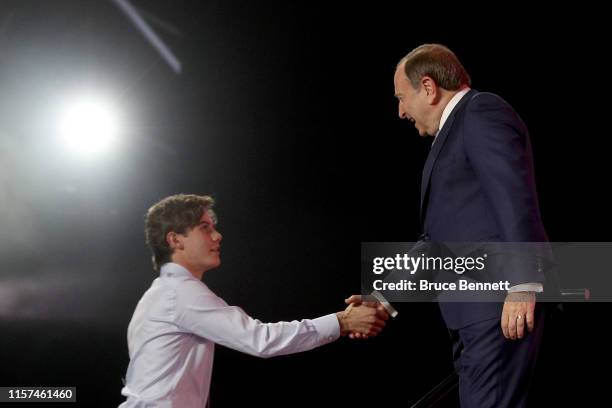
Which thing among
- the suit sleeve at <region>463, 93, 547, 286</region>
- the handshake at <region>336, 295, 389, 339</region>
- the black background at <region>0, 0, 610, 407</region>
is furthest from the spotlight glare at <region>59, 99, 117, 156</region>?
the suit sleeve at <region>463, 93, 547, 286</region>

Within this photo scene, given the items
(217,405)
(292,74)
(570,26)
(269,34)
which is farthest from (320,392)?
(570,26)

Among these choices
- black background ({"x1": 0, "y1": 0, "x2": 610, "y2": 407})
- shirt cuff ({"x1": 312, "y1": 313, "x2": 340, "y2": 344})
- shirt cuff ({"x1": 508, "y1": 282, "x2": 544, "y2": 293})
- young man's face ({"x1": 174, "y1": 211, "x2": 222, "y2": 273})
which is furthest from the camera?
black background ({"x1": 0, "y1": 0, "x2": 610, "y2": 407})

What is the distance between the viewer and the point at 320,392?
3389mm

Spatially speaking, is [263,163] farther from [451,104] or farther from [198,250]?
[451,104]

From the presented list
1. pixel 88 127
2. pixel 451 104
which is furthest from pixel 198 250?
pixel 88 127

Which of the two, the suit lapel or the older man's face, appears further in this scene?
the older man's face

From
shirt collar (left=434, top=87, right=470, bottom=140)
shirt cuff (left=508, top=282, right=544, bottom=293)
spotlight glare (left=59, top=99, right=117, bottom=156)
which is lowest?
shirt cuff (left=508, top=282, right=544, bottom=293)

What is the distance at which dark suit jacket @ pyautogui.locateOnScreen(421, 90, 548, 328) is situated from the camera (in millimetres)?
1364

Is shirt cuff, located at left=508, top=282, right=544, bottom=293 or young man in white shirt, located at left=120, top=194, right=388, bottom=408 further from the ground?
shirt cuff, located at left=508, top=282, right=544, bottom=293

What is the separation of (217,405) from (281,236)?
39.9 inches

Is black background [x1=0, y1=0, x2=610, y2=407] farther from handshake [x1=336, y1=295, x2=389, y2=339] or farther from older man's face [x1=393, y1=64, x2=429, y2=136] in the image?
older man's face [x1=393, y1=64, x2=429, y2=136]

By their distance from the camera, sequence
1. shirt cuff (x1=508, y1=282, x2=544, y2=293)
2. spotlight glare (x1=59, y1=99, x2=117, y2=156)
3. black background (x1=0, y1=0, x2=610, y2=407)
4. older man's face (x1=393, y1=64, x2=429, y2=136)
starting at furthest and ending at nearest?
1. spotlight glare (x1=59, y1=99, x2=117, y2=156)
2. black background (x1=0, y1=0, x2=610, y2=407)
3. older man's face (x1=393, y1=64, x2=429, y2=136)
4. shirt cuff (x1=508, y1=282, x2=544, y2=293)

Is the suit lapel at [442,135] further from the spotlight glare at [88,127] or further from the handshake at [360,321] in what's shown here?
the spotlight glare at [88,127]

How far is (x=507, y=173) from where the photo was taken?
1.39 meters
